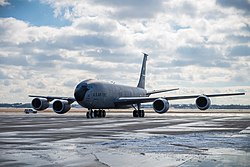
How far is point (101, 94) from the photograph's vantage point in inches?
1724

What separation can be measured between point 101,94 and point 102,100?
86cm

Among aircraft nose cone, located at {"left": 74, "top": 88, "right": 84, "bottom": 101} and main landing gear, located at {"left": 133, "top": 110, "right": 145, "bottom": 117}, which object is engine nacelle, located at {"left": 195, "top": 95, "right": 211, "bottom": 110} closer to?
main landing gear, located at {"left": 133, "top": 110, "right": 145, "bottom": 117}

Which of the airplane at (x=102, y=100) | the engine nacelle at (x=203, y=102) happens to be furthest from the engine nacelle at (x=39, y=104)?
the engine nacelle at (x=203, y=102)

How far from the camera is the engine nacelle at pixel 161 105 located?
4097cm

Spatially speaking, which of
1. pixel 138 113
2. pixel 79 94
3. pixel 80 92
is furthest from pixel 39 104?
pixel 138 113

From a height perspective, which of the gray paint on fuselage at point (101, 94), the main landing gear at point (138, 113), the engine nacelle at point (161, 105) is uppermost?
the gray paint on fuselage at point (101, 94)

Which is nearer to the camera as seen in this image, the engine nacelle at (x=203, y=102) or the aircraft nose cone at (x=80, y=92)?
the engine nacelle at (x=203, y=102)

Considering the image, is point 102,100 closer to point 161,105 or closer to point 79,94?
point 79,94

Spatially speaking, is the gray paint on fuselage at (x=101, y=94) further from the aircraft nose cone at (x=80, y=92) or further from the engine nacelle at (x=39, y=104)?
the engine nacelle at (x=39, y=104)

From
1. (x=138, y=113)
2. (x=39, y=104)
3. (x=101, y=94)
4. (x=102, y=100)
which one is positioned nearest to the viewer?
(x=101, y=94)

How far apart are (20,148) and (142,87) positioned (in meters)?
51.5

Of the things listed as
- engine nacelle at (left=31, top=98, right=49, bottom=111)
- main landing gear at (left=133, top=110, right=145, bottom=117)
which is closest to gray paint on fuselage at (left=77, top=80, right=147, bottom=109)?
main landing gear at (left=133, top=110, right=145, bottom=117)

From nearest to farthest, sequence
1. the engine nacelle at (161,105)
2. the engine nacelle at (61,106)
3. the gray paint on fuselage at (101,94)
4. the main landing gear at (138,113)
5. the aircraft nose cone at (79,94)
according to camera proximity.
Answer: the engine nacelle at (161,105) < the aircraft nose cone at (79,94) < the gray paint on fuselage at (101,94) < the engine nacelle at (61,106) < the main landing gear at (138,113)

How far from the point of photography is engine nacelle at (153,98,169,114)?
41.0 m
